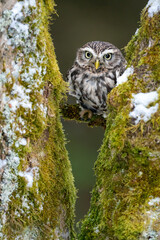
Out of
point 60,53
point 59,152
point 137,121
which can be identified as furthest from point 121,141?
point 60,53

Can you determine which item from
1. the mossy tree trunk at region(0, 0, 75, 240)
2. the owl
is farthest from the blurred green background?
the mossy tree trunk at region(0, 0, 75, 240)

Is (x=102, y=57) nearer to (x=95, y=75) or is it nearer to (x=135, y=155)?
(x=95, y=75)

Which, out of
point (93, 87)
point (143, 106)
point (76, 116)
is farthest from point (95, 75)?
point (143, 106)

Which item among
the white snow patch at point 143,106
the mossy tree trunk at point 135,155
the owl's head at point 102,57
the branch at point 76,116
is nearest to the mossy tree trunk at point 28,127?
the mossy tree trunk at point 135,155

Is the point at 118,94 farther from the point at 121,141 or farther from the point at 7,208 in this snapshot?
the point at 7,208

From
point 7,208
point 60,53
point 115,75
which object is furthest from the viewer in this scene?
point 60,53

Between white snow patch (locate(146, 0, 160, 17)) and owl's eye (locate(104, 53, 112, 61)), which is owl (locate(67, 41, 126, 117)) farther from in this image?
white snow patch (locate(146, 0, 160, 17))
